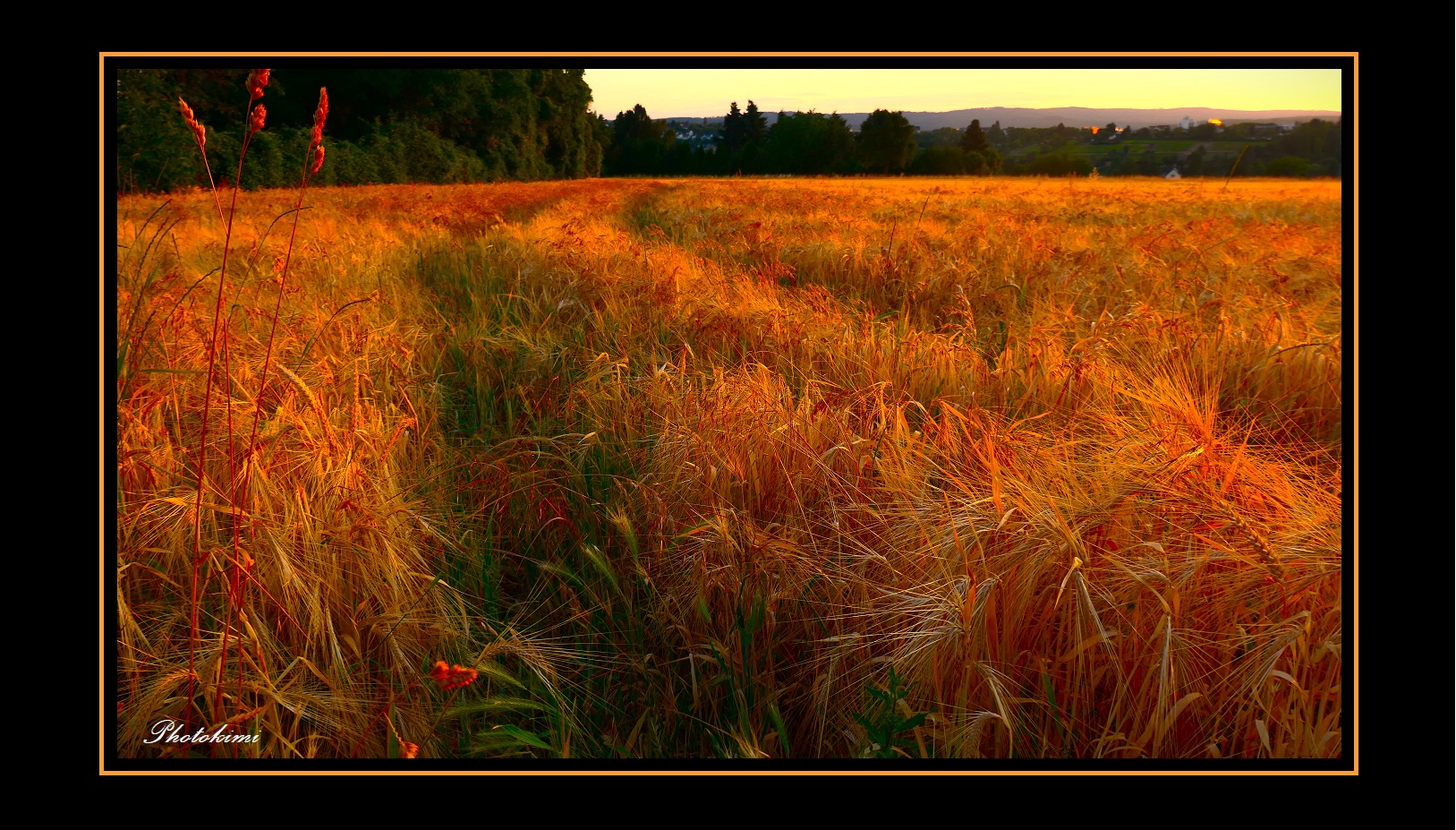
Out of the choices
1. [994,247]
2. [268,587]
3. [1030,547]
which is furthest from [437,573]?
[994,247]

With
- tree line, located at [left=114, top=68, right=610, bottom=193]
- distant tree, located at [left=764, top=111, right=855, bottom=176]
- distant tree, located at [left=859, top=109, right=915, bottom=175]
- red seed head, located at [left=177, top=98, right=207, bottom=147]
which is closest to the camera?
red seed head, located at [left=177, top=98, right=207, bottom=147]

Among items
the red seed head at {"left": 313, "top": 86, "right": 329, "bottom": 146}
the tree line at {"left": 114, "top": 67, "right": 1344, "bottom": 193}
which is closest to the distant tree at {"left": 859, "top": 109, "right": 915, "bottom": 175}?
the tree line at {"left": 114, "top": 67, "right": 1344, "bottom": 193}

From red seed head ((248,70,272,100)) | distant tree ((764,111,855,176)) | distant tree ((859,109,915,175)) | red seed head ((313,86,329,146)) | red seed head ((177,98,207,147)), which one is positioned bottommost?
red seed head ((177,98,207,147))

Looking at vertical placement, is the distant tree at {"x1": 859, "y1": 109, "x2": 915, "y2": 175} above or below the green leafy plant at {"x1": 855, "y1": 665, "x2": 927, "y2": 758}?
above

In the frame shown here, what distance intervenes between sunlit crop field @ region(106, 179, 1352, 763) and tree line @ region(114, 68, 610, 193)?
136 cm

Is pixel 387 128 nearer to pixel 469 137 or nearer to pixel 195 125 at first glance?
pixel 469 137

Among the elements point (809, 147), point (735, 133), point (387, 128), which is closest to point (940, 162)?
point (809, 147)

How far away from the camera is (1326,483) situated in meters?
1.79

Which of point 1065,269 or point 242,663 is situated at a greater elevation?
point 1065,269

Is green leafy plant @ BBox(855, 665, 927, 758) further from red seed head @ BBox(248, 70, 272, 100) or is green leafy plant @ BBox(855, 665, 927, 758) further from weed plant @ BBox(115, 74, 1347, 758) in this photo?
red seed head @ BBox(248, 70, 272, 100)

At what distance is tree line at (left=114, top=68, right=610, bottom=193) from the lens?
396 centimetres

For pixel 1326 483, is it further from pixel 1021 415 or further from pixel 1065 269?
pixel 1065 269

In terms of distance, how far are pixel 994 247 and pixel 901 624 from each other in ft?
14.6

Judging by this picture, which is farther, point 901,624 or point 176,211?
point 176,211
